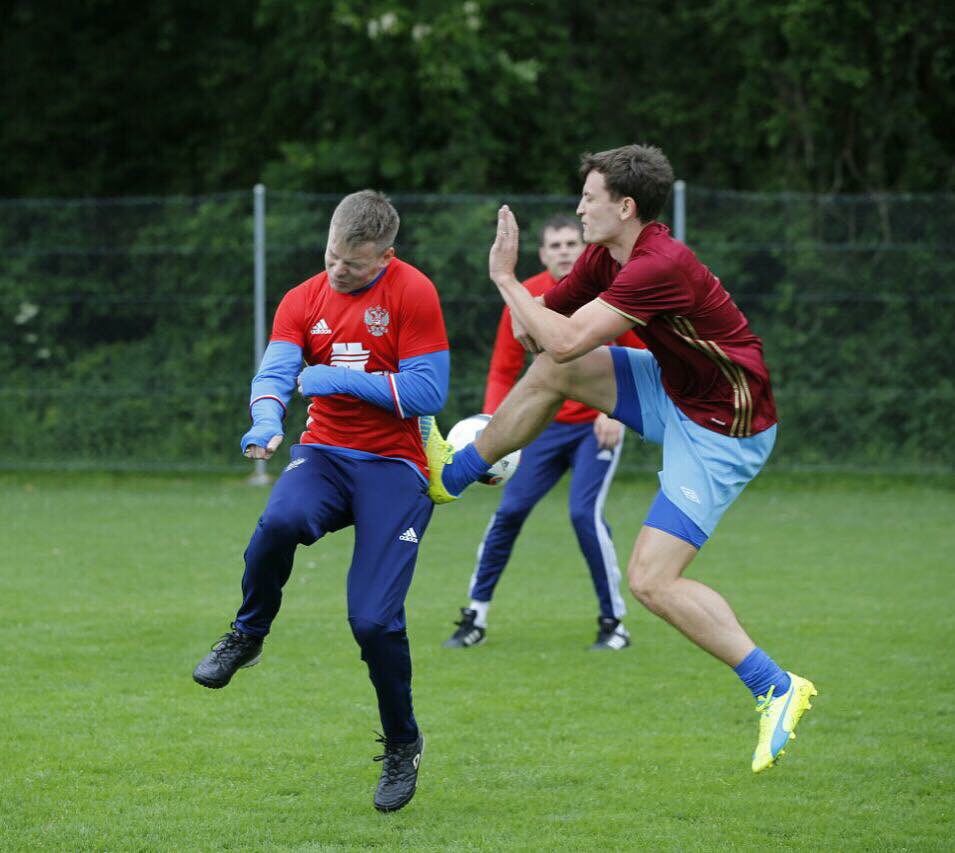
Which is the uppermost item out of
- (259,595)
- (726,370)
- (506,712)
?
Result: (726,370)

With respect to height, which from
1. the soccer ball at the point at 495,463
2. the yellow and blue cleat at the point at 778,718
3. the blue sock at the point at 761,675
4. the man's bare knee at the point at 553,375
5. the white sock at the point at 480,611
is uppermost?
the man's bare knee at the point at 553,375

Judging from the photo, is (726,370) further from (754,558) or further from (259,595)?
(754,558)

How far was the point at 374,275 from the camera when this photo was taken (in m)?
5.43

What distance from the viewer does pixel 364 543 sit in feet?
17.6

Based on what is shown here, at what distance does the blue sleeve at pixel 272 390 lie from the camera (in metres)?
5.14

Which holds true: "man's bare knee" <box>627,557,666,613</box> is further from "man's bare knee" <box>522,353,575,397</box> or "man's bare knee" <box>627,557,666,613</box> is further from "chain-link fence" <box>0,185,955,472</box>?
"chain-link fence" <box>0,185,955,472</box>

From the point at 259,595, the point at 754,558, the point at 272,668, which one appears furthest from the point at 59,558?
the point at 259,595

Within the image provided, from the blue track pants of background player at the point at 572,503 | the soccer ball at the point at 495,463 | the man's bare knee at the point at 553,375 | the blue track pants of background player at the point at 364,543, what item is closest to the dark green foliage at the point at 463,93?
the blue track pants of background player at the point at 572,503

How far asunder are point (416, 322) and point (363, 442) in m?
0.47

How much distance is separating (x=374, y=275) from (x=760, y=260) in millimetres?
10421

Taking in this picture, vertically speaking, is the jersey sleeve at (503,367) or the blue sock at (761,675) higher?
the jersey sleeve at (503,367)

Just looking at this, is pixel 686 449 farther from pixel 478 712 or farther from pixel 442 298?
pixel 442 298

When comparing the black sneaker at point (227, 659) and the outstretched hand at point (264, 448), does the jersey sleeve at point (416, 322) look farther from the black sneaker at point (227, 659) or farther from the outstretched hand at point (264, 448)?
the black sneaker at point (227, 659)

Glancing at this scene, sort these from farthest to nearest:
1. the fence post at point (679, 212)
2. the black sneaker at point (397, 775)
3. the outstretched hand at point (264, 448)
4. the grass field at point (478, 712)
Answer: the fence post at point (679, 212), the black sneaker at point (397, 775), the grass field at point (478, 712), the outstretched hand at point (264, 448)
